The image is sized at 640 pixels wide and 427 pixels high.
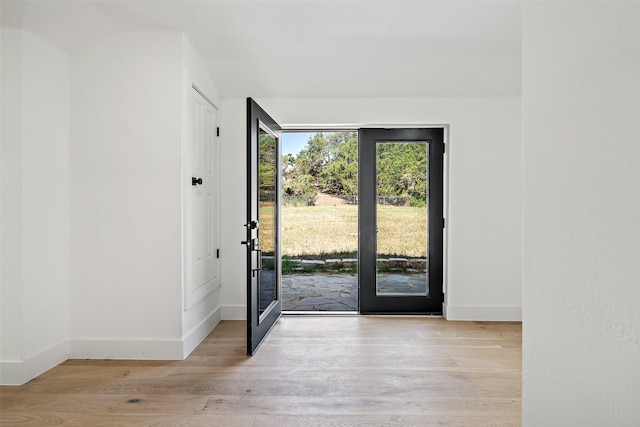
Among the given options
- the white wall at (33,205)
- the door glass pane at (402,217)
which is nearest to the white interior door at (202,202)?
the white wall at (33,205)

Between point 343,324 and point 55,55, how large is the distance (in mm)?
3230

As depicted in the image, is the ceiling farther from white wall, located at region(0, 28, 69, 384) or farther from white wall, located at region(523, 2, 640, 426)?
white wall, located at region(523, 2, 640, 426)

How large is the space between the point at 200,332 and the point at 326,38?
2673mm

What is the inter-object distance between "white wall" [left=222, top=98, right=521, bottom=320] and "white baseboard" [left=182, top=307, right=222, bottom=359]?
19 centimetres

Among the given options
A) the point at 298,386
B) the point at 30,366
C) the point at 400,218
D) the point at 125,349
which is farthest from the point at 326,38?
the point at 30,366

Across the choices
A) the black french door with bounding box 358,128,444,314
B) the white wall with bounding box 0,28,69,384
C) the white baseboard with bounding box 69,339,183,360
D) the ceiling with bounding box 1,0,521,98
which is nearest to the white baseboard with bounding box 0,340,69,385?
the white wall with bounding box 0,28,69,384

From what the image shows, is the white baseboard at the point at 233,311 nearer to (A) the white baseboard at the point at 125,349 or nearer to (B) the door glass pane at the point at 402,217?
(A) the white baseboard at the point at 125,349

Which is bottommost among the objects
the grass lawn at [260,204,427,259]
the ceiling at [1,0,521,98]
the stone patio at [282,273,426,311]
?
the stone patio at [282,273,426,311]

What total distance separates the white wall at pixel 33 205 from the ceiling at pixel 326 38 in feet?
0.88

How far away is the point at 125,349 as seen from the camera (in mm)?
3078

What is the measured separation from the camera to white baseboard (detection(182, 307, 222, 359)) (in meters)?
3.12

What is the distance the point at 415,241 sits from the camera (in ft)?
14.3

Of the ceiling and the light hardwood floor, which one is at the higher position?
the ceiling

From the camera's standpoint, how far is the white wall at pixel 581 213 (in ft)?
2.29
